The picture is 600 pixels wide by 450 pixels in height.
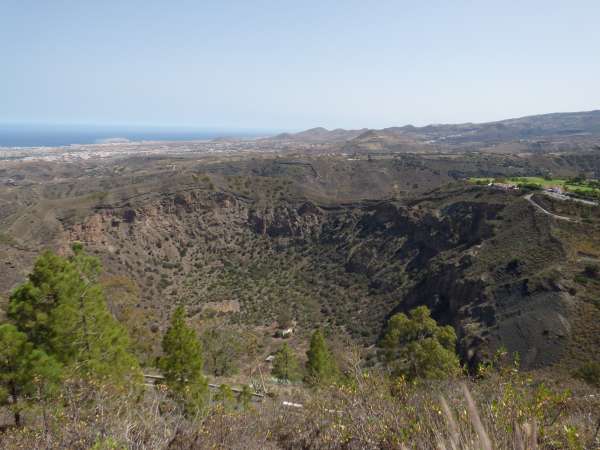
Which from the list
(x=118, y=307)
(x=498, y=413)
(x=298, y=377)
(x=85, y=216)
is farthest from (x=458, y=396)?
(x=85, y=216)

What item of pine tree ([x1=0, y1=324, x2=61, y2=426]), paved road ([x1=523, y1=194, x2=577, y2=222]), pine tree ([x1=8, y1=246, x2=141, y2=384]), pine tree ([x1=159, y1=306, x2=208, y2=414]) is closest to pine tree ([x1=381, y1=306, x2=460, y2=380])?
pine tree ([x1=159, y1=306, x2=208, y2=414])

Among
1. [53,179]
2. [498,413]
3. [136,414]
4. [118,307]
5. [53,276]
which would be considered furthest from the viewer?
[53,179]

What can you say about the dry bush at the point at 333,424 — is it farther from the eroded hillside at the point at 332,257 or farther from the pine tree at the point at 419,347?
the eroded hillside at the point at 332,257

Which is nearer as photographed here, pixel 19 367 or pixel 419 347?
pixel 19 367

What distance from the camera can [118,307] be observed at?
1366 inches

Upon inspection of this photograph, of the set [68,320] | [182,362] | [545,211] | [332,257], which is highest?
[68,320]

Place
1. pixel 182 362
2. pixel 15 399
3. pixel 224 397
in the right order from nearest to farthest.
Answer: pixel 15 399, pixel 224 397, pixel 182 362

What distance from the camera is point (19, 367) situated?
35.9 feet

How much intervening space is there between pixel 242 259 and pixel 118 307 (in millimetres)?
23218

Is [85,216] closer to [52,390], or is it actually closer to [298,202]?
[298,202]

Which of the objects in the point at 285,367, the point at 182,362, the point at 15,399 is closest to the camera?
the point at 15,399

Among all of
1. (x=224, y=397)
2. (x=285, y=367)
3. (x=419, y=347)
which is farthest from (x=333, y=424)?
(x=285, y=367)

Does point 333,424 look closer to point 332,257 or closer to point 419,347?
point 419,347

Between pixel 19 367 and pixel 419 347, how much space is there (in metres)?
15.6
